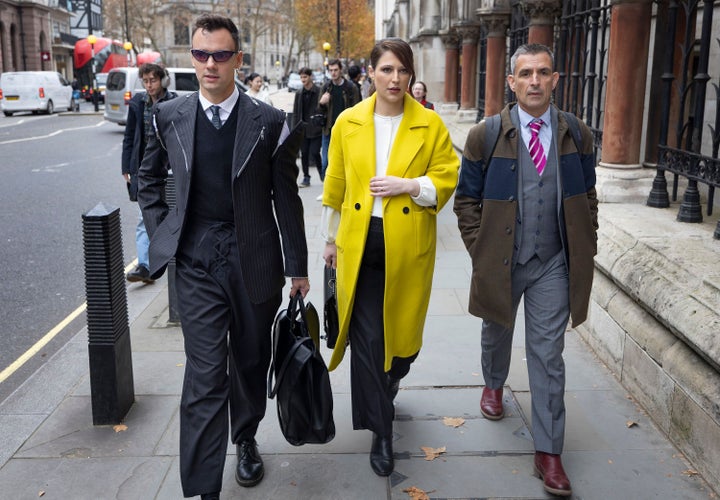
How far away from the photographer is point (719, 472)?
11.1 feet

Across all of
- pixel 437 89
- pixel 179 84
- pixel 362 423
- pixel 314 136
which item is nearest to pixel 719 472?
pixel 362 423

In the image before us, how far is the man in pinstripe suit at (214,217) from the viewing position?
321cm

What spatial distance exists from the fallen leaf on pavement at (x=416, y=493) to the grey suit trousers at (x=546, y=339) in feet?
1.84

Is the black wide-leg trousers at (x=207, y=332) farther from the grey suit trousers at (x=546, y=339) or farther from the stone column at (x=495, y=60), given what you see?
the stone column at (x=495, y=60)

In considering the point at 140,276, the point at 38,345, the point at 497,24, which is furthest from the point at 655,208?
the point at 497,24

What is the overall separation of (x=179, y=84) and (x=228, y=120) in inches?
801

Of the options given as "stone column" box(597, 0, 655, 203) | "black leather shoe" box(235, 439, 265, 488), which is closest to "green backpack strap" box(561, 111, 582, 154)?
"black leather shoe" box(235, 439, 265, 488)

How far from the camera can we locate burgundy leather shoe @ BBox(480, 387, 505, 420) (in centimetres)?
419

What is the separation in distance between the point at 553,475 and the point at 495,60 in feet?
33.3

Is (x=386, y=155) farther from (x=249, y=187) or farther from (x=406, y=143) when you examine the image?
(x=249, y=187)

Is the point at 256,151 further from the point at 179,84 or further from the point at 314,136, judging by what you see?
the point at 179,84

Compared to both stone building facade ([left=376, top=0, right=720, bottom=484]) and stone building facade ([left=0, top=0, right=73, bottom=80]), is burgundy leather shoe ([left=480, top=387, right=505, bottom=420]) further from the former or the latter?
stone building facade ([left=0, top=0, right=73, bottom=80])

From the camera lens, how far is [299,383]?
332 cm

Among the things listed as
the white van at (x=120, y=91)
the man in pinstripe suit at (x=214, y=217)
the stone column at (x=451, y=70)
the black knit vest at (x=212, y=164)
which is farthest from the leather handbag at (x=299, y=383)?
the white van at (x=120, y=91)
